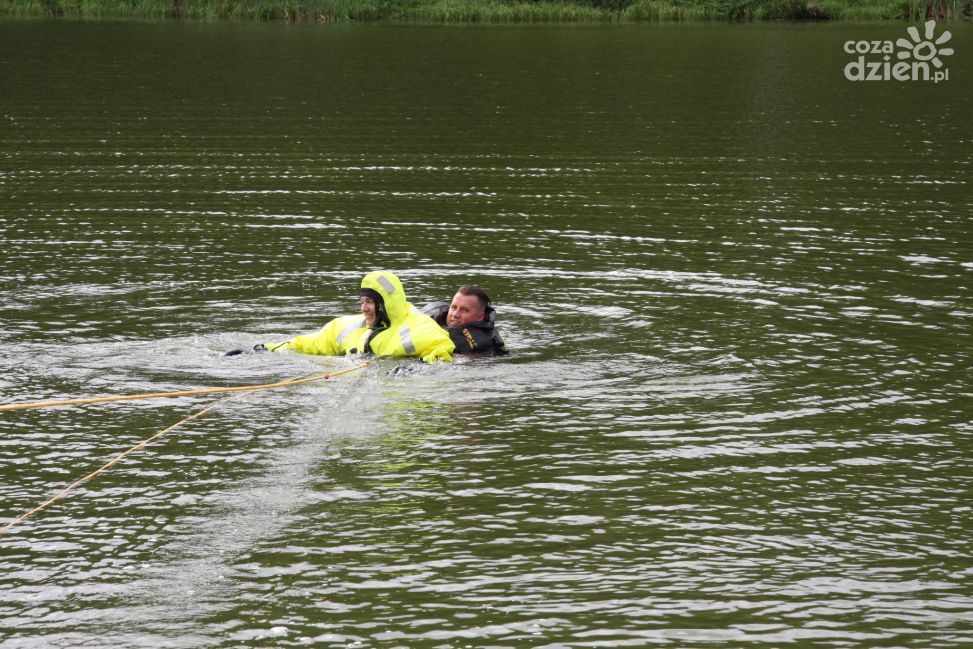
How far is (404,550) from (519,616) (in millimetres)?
1142

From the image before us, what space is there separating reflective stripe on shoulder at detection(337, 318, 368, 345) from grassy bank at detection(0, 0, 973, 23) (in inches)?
1804

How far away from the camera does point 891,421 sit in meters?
11.0

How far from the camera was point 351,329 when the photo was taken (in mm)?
12805

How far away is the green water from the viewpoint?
773 cm

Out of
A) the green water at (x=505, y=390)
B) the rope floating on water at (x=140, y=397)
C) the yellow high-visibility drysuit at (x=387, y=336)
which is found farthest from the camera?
the yellow high-visibility drysuit at (x=387, y=336)

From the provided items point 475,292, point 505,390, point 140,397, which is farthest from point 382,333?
point 140,397

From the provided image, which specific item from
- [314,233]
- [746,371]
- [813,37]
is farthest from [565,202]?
[813,37]

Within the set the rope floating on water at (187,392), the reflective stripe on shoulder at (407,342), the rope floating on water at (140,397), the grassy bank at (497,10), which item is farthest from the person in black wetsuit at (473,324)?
the grassy bank at (497,10)

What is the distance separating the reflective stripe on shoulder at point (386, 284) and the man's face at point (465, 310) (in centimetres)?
66

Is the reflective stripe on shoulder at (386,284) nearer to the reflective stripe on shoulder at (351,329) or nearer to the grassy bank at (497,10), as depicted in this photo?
the reflective stripe on shoulder at (351,329)

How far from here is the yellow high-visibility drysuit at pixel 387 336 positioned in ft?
41.1

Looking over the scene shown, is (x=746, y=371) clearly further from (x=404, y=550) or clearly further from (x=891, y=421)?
(x=404, y=550)

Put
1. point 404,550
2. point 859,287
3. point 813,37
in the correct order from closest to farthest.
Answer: point 404,550, point 859,287, point 813,37

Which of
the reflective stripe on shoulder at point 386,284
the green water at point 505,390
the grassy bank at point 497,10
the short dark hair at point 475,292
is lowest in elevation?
the green water at point 505,390
